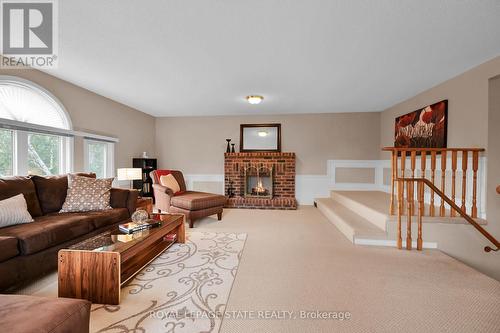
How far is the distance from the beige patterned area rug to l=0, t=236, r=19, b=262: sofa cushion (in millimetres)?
398

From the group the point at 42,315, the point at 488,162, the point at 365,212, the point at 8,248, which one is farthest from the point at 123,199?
the point at 488,162

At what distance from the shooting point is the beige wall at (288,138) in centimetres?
533

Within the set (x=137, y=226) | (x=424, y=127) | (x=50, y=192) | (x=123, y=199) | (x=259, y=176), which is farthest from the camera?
(x=259, y=176)

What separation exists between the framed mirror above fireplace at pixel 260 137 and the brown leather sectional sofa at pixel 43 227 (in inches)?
123

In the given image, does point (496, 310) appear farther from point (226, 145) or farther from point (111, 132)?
point (111, 132)

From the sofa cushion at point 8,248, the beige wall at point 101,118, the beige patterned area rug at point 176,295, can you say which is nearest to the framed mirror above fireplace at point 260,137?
the beige wall at point 101,118

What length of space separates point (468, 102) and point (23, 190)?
223 inches

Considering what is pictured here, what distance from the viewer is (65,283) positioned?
64.1 inches

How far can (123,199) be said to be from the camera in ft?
9.91

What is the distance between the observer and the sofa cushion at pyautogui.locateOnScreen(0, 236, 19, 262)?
1.65 metres

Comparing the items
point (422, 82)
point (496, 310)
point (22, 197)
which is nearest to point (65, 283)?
point (22, 197)

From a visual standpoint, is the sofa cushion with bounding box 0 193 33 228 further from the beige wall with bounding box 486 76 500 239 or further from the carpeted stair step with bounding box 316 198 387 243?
the beige wall with bounding box 486 76 500 239

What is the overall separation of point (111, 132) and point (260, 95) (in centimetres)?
306

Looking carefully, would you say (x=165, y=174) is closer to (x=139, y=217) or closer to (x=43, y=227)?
(x=139, y=217)
